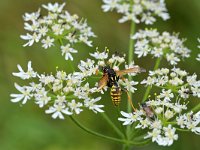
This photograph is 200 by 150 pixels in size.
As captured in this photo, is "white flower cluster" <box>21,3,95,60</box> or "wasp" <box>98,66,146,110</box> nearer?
"wasp" <box>98,66,146,110</box>

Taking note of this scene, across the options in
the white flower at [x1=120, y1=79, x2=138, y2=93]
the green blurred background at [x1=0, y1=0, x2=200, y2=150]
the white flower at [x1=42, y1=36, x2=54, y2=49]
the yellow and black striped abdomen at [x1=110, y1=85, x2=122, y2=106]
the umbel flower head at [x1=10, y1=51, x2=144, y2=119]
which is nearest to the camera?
the umbel flower head at [x1=10, y1=51, x2=144, y2=119]

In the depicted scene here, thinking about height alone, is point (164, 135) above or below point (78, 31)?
below

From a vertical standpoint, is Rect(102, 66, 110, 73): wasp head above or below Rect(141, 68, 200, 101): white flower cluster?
above

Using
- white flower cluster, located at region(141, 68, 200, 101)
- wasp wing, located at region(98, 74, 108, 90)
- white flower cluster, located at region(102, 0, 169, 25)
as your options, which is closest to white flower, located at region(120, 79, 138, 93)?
white flower cluster, located at region(141, 68, 200, 101)

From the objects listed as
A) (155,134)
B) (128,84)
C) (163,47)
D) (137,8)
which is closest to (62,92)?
(128,84)

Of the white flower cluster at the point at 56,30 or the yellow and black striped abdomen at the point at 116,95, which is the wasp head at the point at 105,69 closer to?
the yellow and black striped abdomen at the point at 116,95

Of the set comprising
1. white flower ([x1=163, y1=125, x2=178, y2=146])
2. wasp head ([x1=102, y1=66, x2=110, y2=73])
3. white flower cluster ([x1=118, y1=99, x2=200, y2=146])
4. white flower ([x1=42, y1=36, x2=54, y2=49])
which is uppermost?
white flower ([x1=42, y1=36, x2=54, y2=49])

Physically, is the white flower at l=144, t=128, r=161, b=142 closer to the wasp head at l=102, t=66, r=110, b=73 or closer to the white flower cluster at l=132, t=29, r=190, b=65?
the wasp head at l=102, t=66, r=110, b=73

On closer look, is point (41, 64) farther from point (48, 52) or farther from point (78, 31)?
point (78, 31)

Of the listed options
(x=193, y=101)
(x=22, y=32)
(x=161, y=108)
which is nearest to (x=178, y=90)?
(x=161, y=108)
